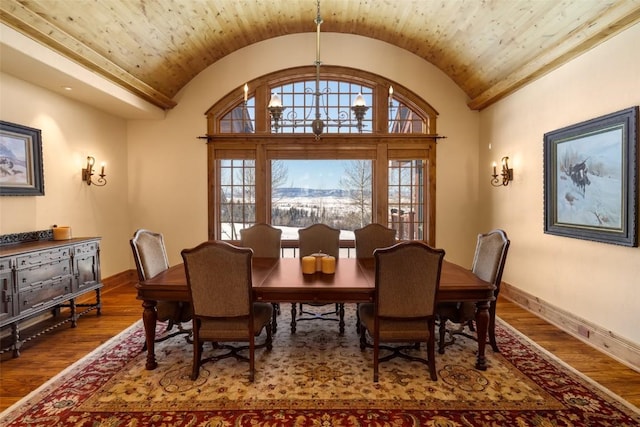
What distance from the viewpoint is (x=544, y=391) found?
2.39m

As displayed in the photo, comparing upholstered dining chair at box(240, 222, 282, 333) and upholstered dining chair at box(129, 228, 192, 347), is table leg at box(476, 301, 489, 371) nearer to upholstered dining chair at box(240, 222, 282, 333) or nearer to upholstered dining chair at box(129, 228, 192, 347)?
upholstered dining chair at box(240, 222, 282, 333)

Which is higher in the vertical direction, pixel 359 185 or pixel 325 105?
pixel 325 105

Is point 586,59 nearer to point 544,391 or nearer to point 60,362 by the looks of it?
point 544,391

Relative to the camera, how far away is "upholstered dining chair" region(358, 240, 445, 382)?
236 centimetres

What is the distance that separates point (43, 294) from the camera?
127 inches

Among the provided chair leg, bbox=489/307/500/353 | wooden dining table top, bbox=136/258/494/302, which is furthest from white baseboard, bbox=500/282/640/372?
wooden dining table top, bbox=136/258/494/302

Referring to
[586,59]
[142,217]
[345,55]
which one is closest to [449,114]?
[345,55]

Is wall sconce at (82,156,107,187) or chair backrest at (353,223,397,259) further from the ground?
wall sconce at (82,156,107,187)

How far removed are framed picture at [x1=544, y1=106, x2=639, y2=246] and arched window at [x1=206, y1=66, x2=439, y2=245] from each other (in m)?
1.86

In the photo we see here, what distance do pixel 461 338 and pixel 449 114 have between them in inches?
134

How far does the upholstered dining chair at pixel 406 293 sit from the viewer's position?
2357 millimetres

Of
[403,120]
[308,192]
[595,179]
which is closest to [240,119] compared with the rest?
[308,192]

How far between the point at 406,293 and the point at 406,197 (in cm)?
324

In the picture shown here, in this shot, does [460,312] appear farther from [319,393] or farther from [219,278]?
[219,278]
